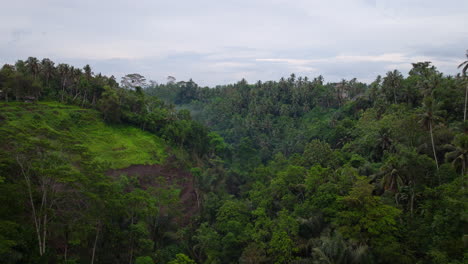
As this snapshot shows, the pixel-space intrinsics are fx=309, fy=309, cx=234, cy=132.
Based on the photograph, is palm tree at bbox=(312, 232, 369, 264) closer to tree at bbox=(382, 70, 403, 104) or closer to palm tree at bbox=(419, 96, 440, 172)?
palm tree at bbox=(419, 96, 440, 172)

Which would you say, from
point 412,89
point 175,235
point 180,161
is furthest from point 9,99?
point 412,89

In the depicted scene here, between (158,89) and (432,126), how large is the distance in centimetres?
11747

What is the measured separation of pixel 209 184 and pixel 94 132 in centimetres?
2334

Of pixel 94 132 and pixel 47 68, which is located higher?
pixel 47 68

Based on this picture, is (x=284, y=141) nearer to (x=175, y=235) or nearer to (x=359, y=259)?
(x=175, y=235)

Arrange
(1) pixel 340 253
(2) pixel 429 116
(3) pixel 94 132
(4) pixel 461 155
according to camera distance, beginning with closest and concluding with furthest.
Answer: (1) pixel 340 253, (4) pixel 461 155, (2) pixel 429 116, (3) pixel 94 132

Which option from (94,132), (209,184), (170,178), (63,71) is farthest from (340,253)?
(63,71)

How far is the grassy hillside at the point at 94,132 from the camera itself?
4819 cm

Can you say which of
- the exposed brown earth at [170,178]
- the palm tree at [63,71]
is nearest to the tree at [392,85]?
the exposed brown earth at [170,178]

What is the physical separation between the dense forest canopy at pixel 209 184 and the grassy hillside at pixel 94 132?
11.9 inches

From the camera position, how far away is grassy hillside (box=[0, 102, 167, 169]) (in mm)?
48188

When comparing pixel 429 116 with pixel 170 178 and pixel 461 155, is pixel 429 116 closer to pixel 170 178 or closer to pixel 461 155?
pixel 461 155

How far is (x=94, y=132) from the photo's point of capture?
5428 cm

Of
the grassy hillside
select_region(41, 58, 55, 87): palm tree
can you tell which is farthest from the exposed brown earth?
select_region(41, 58, 55, 87): palm tree
